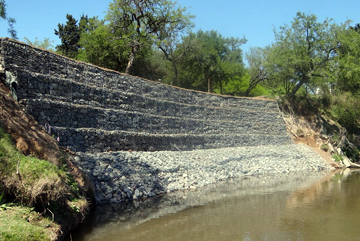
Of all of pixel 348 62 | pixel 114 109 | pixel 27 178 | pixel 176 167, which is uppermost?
pixel 348 62

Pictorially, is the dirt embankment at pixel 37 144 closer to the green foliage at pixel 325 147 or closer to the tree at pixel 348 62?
the green foliage at pixel 325 147

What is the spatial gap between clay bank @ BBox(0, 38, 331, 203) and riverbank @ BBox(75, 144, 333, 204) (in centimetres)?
5

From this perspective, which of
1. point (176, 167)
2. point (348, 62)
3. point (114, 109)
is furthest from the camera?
point (348, 62)

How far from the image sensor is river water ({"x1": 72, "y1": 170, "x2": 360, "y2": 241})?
345 inches

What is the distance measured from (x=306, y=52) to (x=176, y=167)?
20312mm

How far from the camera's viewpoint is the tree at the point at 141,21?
26.1 metres

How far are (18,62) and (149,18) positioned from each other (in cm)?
1628

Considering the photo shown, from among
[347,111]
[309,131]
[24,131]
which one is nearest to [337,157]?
[309,131]

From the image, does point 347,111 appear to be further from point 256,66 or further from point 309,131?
point 256,66

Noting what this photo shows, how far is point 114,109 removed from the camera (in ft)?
53.2

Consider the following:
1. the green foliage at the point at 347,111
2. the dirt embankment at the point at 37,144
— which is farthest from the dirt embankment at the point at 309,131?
the dirt embankment at the point at 37,144

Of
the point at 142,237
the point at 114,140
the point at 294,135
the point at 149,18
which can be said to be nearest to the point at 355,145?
the point at 294,135

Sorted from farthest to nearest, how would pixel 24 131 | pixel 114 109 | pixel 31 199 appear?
pixel 114 109, pixel 24 131, pixel 31 199

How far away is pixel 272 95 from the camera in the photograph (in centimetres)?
3266
